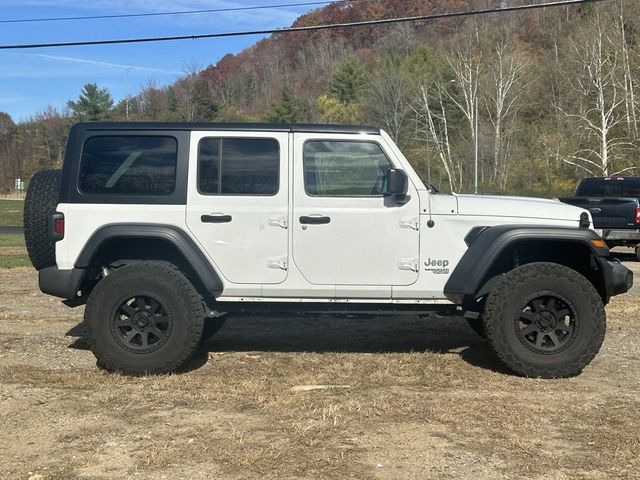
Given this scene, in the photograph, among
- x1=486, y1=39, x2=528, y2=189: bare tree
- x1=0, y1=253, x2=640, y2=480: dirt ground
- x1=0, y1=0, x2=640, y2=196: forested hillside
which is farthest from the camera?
x1=486, y1=39, x2=528, y2=189: bare tree

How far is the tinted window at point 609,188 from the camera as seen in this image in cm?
1456

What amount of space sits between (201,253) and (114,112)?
77.9 meters

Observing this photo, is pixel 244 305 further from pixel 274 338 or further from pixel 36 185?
pixel 36 185

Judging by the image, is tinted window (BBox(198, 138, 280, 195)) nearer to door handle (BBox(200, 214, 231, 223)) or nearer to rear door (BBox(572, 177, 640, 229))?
door handle (BBox(200, 214, 231, 223))

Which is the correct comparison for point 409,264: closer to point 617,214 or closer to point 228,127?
point 228,127

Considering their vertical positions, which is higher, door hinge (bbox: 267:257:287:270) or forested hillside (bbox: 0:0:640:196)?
forested hillside (bbox: 0:0:640:196)

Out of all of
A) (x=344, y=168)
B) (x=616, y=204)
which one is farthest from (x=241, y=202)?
(x=616, y=204)

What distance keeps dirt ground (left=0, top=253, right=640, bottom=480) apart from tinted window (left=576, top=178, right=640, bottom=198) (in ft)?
28.5

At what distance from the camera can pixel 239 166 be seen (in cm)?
558

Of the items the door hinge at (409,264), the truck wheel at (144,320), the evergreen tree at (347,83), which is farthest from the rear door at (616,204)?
the evergreen tree at (347,83)

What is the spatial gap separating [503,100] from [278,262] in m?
52.3

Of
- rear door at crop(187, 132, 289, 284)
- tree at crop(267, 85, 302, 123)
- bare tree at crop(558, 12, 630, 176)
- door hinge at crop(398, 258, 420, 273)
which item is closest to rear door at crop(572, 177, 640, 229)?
door hinge at crop(398, 258, 420, 273)

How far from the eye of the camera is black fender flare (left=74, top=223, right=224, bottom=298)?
5406 mm

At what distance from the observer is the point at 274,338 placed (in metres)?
7.12
